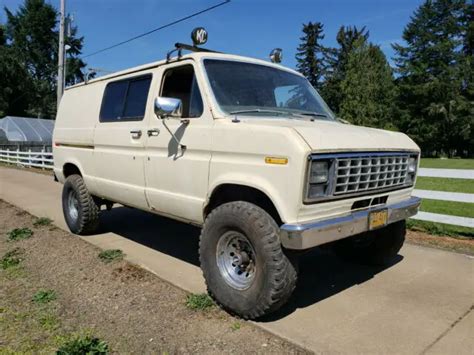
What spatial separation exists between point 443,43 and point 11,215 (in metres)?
56.4

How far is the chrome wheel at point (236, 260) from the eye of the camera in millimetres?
3668

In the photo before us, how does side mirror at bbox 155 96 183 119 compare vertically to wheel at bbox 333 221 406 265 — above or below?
above

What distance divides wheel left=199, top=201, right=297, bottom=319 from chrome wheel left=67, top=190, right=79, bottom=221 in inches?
131

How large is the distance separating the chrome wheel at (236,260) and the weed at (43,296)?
1.74 meters

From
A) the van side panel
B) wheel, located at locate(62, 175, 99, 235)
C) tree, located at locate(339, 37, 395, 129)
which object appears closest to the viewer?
the van side panel

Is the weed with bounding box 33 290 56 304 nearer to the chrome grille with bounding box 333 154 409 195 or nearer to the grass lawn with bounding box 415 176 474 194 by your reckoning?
the chrome grille with bounding box 333 154 409 195

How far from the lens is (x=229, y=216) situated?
141 inches

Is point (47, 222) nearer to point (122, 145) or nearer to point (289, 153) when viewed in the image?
point (122, 145)

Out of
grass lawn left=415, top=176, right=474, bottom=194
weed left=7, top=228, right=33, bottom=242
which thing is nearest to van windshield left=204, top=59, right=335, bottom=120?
weed left=7, top=228, right=33, bottom=242

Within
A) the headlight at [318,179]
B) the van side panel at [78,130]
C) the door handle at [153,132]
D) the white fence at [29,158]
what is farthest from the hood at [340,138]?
the white fence at [29,158]

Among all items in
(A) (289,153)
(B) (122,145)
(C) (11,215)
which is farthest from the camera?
(C) (11,215)

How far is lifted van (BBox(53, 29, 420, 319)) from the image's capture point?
3.30 meters

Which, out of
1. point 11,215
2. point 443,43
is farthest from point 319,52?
point 11,215

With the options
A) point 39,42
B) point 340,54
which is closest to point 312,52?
point 340,54
